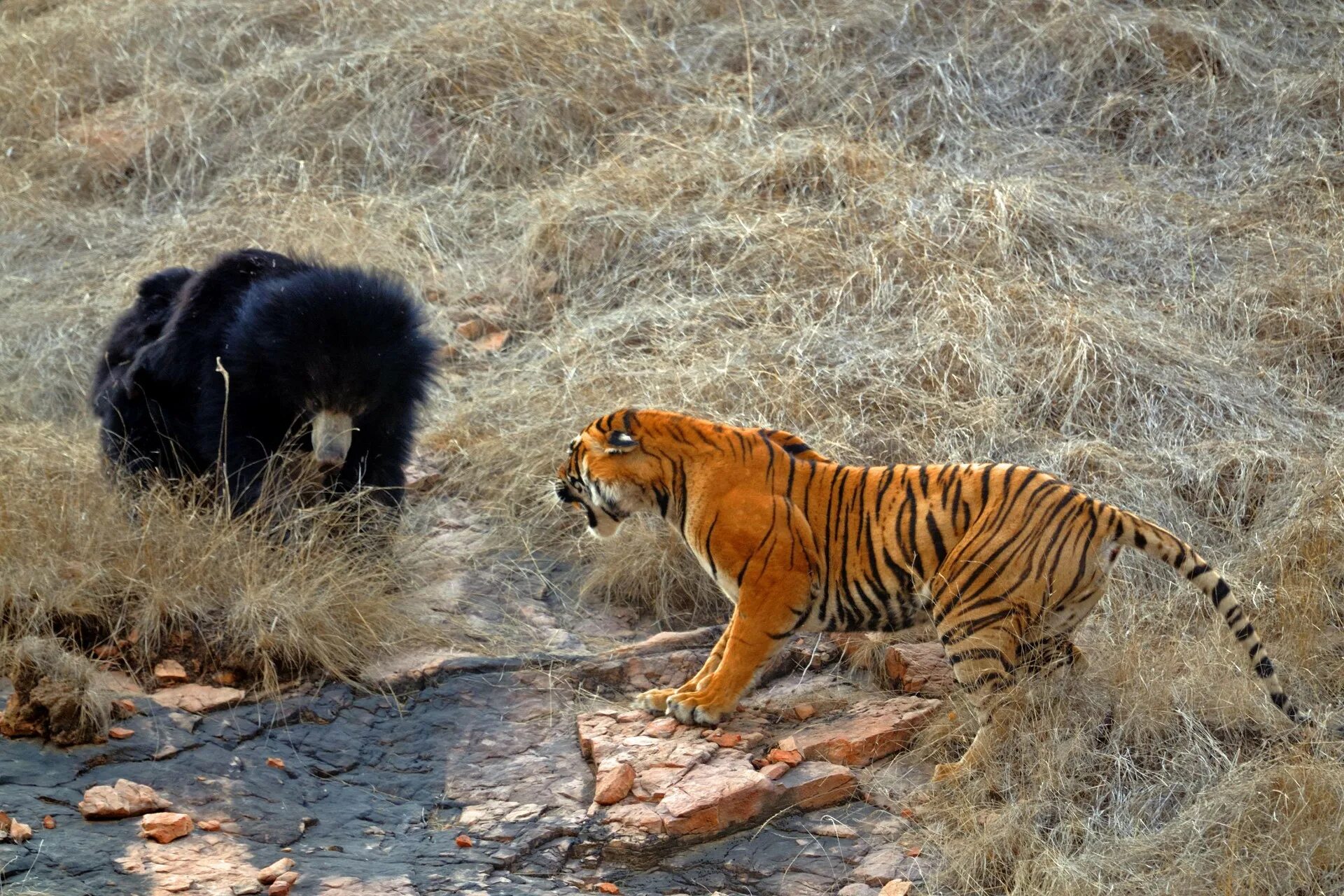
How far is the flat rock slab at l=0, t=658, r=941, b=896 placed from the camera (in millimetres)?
3578

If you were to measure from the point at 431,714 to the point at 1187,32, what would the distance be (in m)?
6.55

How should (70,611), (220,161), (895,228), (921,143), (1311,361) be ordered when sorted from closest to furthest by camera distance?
(70,611), (1311,361), (895,228), (921,143), (220,161)

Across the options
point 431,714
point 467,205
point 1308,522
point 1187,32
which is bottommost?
point 431,714

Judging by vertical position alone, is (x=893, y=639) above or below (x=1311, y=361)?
below

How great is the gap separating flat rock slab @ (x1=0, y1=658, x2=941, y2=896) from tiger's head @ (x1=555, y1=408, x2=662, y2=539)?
2.15 ft

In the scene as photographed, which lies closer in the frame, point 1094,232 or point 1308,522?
point 1308,522

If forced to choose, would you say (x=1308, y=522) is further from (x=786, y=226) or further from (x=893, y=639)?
Answer: (x=786, y=226)

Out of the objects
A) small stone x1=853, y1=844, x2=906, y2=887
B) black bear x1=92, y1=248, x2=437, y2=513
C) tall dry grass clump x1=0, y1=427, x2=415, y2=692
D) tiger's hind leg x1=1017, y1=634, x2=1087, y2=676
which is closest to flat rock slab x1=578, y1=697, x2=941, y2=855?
small stone x1=853, y1=844, x2=906, y2=887

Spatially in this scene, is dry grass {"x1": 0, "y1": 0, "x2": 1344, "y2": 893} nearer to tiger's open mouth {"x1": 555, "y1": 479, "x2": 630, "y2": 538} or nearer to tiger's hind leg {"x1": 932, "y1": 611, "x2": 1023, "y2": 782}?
tiger's hind leg {"x1": 932, "y1": 611, "x2": 1023, "y2": 782}

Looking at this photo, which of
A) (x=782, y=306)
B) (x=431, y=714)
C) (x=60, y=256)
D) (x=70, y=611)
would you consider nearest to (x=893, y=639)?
(x=431, y=714)

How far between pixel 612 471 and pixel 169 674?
161 centimetres

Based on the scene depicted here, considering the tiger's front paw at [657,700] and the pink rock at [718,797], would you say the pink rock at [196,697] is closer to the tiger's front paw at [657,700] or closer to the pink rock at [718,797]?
the tiger's front paw at [657,700]

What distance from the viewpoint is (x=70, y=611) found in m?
4.57

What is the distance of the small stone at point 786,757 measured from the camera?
13.5ft
